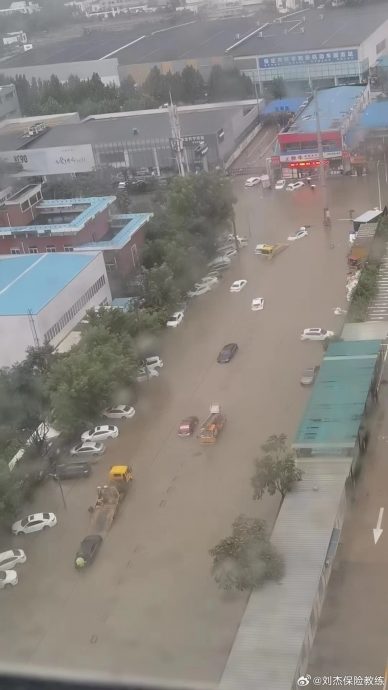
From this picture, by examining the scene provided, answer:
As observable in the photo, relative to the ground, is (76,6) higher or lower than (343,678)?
higher

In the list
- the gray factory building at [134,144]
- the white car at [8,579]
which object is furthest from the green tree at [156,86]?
the white car at [8,579]

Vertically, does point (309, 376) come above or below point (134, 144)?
below

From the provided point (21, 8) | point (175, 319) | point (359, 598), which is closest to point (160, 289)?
point (175, 319)

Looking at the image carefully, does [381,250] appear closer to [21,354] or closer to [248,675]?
[21,354]

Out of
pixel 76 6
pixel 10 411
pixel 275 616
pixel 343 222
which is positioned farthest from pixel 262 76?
pixel 275 616

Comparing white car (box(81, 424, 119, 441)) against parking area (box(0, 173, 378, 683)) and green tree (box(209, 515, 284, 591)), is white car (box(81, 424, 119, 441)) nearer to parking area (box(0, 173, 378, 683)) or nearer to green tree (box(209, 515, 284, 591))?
parking area (box(0, 173, 378, 683))

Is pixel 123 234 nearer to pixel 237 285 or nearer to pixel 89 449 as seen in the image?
pixel 237 285
